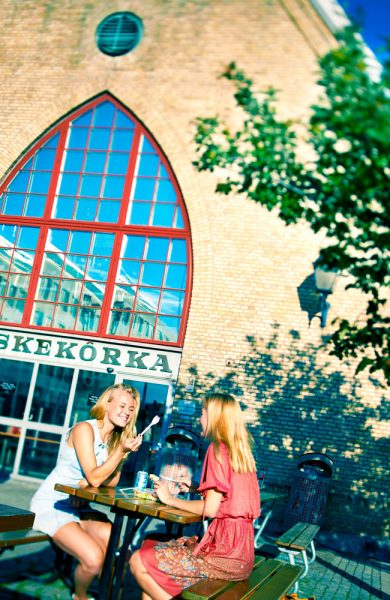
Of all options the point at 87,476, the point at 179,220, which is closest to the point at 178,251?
the point at 179,220

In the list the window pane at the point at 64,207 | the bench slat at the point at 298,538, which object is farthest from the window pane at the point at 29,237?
the bench slat at the point at 298,538

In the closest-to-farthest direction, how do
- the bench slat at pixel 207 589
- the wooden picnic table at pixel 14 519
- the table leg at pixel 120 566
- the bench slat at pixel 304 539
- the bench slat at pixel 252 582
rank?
the bench slat at pixel 207 589 < the bench slat at pixel 252 582 < the wooden picnic table at pixel 14 519 < the table leg at pixel 120 566 < the bench slat at pixel 304 539

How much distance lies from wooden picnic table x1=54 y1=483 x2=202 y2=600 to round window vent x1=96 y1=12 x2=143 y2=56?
1152cm

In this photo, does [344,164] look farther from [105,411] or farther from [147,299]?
[147,299]

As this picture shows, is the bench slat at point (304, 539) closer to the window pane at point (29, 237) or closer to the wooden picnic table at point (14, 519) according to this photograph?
the wooden picnic table at point (14, 519)

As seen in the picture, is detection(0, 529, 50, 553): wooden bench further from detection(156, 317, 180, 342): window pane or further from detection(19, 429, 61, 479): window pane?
detection(19, 429, 61, 479): window pane

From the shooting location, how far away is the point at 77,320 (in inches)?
534

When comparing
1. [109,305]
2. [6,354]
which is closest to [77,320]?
[109,305]

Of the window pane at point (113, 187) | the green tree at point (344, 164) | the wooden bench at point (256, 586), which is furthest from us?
the window pane at point (113, 187)

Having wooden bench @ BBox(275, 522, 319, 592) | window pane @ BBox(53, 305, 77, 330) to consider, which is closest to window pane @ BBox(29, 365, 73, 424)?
window pane @ BBox(53, 305, 77, 330)

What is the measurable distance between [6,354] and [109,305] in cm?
234

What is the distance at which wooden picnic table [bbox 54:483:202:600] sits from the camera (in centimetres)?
455

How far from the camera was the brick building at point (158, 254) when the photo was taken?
12.2m

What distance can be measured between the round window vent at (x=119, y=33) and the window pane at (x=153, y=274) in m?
4.66
